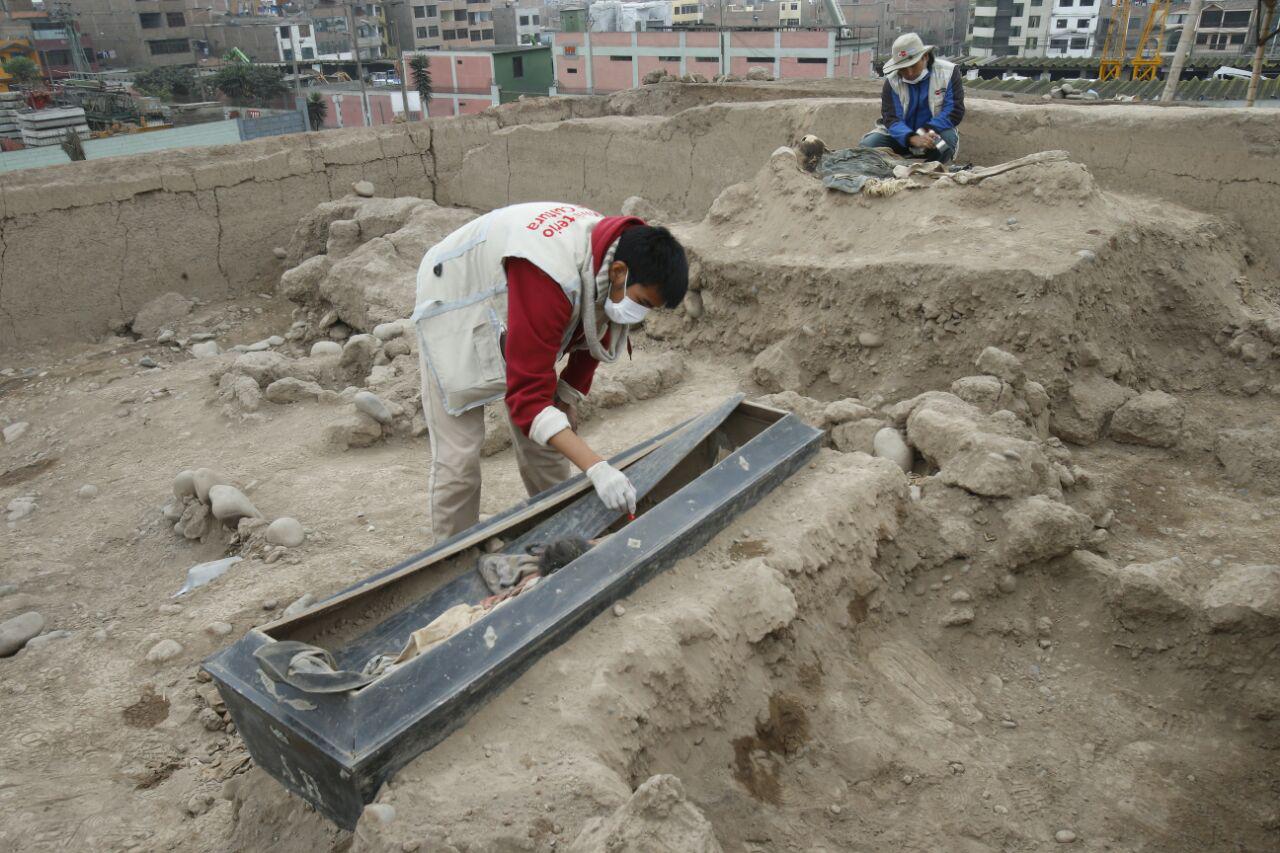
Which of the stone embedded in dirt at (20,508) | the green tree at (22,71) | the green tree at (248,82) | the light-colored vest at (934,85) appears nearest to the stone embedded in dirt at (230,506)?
the stone embedded in dirt at (20,508)

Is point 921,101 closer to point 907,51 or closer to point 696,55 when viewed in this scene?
point 907,51

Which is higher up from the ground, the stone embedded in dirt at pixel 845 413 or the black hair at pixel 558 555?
the black hair at pixel 558 555

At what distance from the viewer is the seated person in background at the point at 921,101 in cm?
548

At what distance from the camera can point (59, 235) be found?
22.7 feet

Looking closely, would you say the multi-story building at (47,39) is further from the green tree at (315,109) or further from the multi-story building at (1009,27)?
the multi-story building at (1009,27)

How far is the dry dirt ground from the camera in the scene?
2.19 m

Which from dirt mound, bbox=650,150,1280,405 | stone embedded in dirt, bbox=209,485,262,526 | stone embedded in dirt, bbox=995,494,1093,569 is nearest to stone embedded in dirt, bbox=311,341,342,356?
stone embedded in dirt, bbox=209,485,262,526

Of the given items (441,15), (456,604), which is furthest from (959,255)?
(441,15)

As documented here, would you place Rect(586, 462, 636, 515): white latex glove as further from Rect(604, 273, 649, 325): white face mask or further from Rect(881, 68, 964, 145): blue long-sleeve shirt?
Rect(881, 68, 964, 145): blue long-sleeve shirt

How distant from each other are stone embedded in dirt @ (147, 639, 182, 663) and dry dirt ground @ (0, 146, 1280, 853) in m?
→ 0.02

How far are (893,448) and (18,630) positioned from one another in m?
3.38

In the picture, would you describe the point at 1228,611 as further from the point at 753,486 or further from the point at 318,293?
the point at 318,293

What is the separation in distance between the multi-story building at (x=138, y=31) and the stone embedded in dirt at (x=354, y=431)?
31846 mm

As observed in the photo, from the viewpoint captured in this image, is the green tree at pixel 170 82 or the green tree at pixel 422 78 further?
the green tree at pixel 170 82
